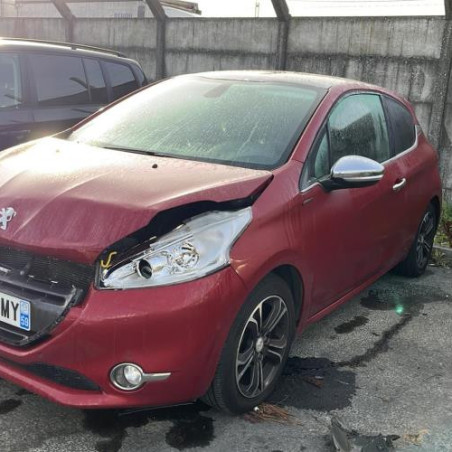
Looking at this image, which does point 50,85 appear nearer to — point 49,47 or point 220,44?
point 49,47

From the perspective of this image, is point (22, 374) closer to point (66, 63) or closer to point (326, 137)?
point (326, 137)

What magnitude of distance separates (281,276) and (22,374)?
1251 mm

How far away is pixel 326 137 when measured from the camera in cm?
324

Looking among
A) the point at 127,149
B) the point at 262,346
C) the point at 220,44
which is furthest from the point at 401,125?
the point at 220,44

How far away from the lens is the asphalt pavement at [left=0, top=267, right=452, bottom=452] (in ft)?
8.16

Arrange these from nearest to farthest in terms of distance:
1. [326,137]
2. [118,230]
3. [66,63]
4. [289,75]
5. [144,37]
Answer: [118,230]
[326,137]
[289,75]
[66,63]
[144,37]

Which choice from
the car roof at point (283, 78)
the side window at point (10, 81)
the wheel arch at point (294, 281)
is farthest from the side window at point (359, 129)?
the side window at point (10, 81)

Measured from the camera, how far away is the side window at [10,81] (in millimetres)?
5008

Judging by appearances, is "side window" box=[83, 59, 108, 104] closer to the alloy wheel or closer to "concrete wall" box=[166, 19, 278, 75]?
"concrete wall" box=[166, 19, 278, 75]

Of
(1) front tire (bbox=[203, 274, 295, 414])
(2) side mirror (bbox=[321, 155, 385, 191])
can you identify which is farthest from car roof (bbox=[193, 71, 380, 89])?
(1) front tire (bbox=[203, 274, 295, 414])

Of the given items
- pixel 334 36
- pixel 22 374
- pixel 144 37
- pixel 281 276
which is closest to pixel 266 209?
A: pixel 281 276

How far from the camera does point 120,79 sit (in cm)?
619

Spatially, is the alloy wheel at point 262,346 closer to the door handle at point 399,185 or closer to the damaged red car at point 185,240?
the damaged red car at point 185,240

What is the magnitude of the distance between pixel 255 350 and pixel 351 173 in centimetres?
105
